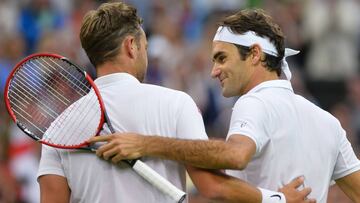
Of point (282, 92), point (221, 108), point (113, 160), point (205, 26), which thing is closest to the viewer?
point (113, 160)

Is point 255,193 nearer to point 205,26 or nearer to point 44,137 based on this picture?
point 44,137

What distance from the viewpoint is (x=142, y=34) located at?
18.8 ft

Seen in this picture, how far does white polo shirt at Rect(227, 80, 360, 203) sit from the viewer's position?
18.4 ft

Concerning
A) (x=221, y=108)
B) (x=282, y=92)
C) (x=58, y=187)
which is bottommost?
(x=221, y=108)

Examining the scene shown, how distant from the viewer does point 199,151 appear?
17.6 feet

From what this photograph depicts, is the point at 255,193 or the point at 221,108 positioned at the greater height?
the point at 255,193

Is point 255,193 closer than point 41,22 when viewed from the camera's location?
Yes

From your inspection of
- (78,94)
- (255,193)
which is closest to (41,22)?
(78,94)

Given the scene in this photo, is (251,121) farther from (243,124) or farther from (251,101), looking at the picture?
(251,101)

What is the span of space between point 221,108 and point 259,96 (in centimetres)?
654

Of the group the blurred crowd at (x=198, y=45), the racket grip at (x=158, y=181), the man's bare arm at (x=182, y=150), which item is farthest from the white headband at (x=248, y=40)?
the blurred crowd at (x=198, y=45)

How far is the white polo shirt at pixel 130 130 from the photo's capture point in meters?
5.50

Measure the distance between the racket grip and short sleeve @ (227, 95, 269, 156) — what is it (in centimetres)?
42

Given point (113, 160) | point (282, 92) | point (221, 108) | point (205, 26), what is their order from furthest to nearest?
point (205, 26) → point (221, 108) → point (282, 92) → point (113, 160)
